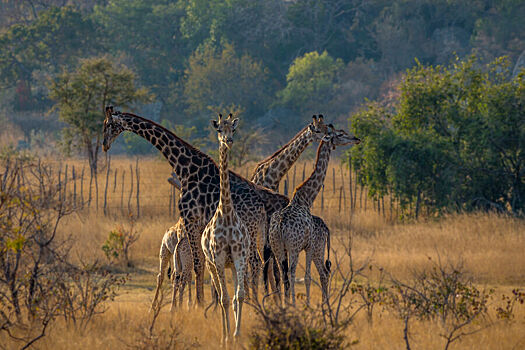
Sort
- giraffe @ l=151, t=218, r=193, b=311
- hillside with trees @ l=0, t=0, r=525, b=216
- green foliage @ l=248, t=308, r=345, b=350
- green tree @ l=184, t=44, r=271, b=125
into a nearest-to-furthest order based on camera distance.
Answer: green foliage @ l=248, t=308, r=345, b=350
giraffe @ l=151, t=218, r=193, b=311
hillside with trees @ l=0, t=0, r=525, b=216
green tree @ l=184, t=44, r=271, b=125

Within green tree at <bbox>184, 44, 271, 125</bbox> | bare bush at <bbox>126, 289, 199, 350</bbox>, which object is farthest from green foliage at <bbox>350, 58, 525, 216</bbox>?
green tree at <bbox>184, 44, 271, 125</bbox>

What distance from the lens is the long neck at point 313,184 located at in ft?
33.7

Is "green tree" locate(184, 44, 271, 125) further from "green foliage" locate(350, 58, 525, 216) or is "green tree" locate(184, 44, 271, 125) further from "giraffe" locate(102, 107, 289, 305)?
"giraffe" locate(102, 107, 289, 305)

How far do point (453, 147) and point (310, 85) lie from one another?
2726 cm

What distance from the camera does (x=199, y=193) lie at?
933cm

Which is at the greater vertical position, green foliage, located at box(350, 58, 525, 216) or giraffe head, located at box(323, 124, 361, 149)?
green foliage, located at box(350, 58, 525, 216)

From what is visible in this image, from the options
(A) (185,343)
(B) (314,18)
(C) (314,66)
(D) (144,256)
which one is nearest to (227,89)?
(C) (314,66)

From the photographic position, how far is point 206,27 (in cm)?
5172

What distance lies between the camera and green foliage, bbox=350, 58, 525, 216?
1720cm

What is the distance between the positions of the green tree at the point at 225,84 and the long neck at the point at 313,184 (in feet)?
Answer: 112

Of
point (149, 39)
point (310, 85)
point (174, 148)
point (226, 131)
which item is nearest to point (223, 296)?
point (226, 131)

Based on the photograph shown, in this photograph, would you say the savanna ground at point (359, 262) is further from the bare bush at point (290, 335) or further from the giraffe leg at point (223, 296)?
the bare bush at point (290, 335)

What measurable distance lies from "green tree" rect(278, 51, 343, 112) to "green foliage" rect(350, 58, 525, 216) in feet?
83.9

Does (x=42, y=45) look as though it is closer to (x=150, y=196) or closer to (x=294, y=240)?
(x=150, y=196)
